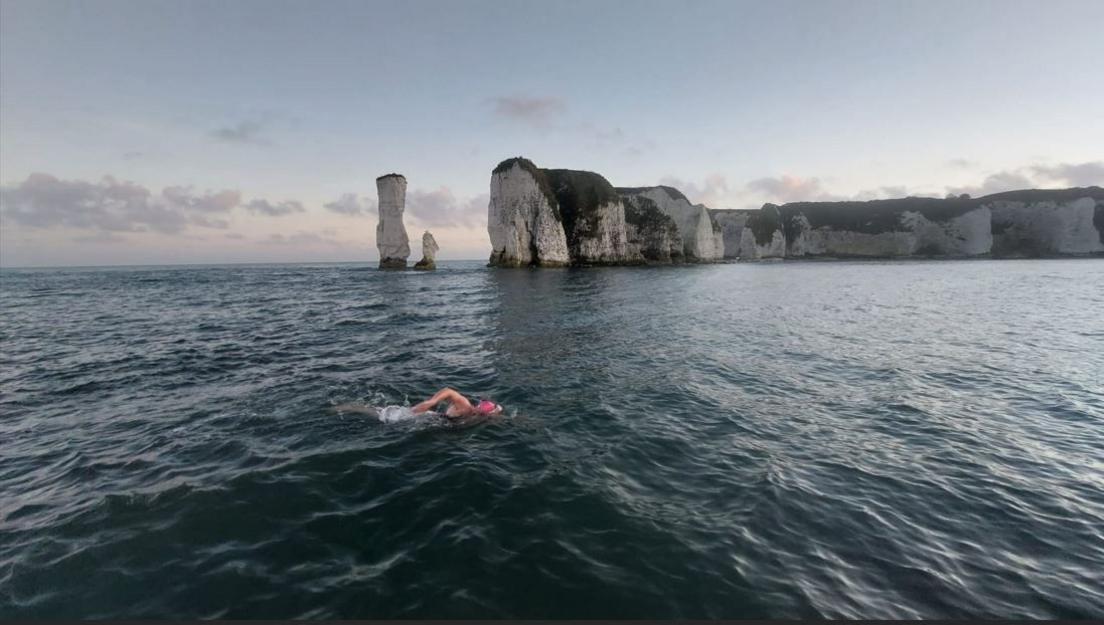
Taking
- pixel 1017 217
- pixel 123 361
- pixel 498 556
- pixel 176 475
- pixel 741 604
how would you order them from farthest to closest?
pixel 1017 217
pixel 123 361
pixel 176 475
pixel 498 556
pixel 741 604

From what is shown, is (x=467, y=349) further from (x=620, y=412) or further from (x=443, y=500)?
(x=443, y=500)

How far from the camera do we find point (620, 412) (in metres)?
12.0

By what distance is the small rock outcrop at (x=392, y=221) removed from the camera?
82875 millimetres

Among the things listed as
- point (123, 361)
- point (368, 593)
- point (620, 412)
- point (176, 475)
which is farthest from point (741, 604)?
point (123, 361)

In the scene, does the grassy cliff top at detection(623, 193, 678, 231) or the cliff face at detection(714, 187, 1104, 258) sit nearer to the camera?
the grassy cliff top at detection(623, 193, 678, 231)

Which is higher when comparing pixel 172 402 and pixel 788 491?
pixel 172 402

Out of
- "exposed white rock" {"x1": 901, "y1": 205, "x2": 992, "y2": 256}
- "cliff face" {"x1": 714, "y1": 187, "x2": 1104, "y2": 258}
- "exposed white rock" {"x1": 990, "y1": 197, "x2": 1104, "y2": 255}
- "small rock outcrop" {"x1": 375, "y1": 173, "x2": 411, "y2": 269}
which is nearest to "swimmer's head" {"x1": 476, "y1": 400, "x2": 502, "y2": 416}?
"small rock outcrop" {"x1": 375, "y1": 173, "x2": 411, "y2": 269}

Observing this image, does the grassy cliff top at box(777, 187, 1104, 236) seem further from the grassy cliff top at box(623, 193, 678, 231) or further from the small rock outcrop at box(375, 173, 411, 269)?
the small rock outcrop at box(375, 173, 411, 269)

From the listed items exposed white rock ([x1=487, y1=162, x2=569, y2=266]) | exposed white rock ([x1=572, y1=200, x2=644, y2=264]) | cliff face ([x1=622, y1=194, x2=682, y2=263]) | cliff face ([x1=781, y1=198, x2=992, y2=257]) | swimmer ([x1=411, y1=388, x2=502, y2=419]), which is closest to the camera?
swimmer ([x1=411, y1=388, x2=502, y2=419])

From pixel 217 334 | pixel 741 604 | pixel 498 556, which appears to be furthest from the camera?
pixel 217 334

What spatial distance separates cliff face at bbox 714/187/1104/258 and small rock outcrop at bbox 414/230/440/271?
112622mm

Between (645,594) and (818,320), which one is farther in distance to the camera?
(818,320)

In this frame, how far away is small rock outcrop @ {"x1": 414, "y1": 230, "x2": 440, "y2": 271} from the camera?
288ft

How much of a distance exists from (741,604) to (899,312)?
114 ft
